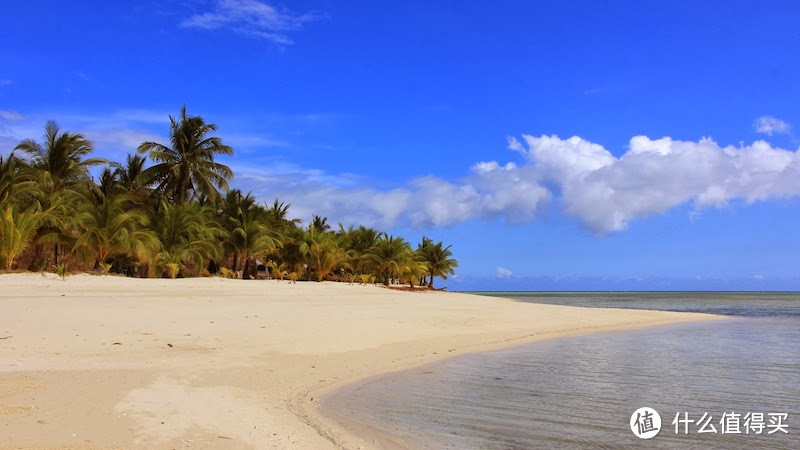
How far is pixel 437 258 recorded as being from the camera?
56.5 metres

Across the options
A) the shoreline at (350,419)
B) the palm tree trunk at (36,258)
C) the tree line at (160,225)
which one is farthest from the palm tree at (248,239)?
the shoreline at (350,419)

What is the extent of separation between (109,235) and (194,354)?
1922 centimetres

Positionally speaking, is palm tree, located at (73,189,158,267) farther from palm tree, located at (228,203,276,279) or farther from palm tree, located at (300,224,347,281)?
palm tree, located at (300,224,347,281)

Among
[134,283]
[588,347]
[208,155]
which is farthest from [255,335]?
[208,155]

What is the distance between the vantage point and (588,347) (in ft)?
48.9

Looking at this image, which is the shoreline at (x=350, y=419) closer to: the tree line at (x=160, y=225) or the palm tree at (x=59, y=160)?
the tree line at (x=160, y=225)

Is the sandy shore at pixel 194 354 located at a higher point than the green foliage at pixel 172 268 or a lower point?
lower

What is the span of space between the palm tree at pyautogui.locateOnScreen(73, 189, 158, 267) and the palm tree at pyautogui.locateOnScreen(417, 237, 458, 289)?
3220cm

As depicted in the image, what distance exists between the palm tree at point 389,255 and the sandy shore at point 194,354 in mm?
22964

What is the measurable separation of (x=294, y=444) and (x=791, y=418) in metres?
6.32

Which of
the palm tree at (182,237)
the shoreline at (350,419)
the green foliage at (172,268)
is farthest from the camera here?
the palm tree at (182,237)

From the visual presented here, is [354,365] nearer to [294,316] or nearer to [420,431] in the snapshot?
[420,431]

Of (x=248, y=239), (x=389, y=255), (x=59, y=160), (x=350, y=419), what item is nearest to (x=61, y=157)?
(x=59, y=160)

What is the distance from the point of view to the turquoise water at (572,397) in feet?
20.7
